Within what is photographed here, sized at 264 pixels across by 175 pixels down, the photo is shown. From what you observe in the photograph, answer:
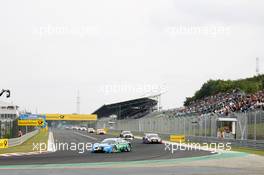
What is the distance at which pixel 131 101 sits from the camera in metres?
108

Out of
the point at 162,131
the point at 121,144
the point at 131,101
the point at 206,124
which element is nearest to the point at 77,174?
the point at 121,144

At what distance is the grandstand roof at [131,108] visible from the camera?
106188 mm

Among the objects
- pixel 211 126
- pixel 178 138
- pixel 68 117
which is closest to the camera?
pixel 211 126

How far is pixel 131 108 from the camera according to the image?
114 metres

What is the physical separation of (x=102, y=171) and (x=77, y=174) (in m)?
1.50

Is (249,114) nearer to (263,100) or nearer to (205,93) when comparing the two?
(263,100)

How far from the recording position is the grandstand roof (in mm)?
106188

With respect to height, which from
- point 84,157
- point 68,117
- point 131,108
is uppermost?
point 131,108

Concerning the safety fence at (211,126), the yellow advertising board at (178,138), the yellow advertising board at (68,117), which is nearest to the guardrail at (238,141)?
the safety fence at (211,126)

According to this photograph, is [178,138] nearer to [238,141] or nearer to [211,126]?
[211,126]

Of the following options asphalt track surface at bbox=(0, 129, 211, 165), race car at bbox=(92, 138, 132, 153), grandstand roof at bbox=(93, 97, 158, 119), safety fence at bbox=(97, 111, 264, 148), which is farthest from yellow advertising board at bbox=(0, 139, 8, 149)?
grandstand roof at bbox=(93, 97, 158, 119)

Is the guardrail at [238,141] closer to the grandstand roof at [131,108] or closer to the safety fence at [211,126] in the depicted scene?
the safety fence at [211,126]

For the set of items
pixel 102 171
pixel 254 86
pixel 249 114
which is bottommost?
pixel 102 171

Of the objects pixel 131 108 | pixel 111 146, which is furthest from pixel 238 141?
pixel 131 108
